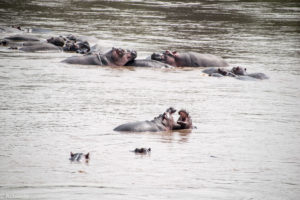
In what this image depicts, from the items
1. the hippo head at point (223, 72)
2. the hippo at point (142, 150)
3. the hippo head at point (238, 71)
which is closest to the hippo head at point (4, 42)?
the hippo head at point (223, 72)

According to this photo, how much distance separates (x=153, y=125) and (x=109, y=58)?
6.30m

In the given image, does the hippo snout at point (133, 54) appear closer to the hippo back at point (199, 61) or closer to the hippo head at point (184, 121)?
the hippo back at point (199, 61)

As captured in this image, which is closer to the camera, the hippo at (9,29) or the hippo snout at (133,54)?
the hippo snout at (133,54)

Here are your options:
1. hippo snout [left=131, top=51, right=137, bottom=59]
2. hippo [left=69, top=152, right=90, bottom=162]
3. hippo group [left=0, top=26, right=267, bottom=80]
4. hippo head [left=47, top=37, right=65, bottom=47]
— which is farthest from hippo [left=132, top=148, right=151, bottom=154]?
hippo head [left=47, top=37, right=65, bottom=47]

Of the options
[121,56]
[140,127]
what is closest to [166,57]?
[121,56]

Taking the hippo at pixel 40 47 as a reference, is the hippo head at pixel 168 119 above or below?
above

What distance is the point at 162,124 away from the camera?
380 inches

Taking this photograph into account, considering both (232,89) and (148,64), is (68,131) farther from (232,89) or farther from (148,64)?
(148,64)

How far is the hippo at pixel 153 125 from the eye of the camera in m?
9.50

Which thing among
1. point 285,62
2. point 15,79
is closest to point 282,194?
point 15,79

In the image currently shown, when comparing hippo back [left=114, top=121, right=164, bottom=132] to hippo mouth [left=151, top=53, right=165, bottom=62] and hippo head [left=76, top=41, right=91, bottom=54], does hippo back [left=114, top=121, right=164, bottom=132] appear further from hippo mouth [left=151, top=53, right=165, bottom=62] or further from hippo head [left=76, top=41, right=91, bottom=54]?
hippo head [left=76, top=41, right=91, bottom=54]

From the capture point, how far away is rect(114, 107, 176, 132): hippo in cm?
950

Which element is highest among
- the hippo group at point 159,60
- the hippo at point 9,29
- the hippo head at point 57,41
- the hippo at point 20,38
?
the hippo group at point 159,60

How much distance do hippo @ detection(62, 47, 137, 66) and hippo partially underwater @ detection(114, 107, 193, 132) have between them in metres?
5.73
